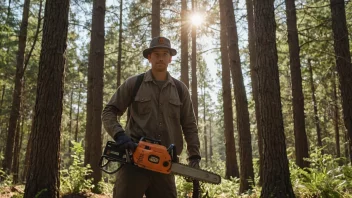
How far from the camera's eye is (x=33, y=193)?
552 cm

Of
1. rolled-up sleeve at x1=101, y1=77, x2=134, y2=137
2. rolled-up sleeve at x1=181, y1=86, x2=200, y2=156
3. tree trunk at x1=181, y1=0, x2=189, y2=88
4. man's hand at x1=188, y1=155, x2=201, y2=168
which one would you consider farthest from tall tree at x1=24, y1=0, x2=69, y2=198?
tree trunk at x1=181, y1=0, x2=189, y2=88

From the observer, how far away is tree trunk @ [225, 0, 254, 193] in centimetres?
1005

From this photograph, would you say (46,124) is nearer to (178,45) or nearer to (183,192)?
(183,192)

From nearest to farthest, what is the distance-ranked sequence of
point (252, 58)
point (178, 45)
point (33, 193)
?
point (33, 193)
point (252, 58)
point (178, 45)

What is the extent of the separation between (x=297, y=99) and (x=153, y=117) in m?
9.67

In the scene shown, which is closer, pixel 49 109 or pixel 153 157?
pixel 153 157

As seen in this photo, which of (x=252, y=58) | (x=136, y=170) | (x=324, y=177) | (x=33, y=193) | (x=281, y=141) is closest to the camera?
(x=136, y=170)

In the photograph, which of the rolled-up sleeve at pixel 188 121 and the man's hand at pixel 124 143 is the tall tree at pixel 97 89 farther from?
the man's hand at pixel 124 143

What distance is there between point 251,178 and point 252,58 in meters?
5.94

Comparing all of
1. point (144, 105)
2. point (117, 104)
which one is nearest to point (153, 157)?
point (144, 105)

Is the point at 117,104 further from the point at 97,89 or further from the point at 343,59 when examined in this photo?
the point at 343,59

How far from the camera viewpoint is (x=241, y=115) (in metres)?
10.3

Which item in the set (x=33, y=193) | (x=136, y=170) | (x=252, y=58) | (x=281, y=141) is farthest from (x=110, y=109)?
(x=252, y=58)

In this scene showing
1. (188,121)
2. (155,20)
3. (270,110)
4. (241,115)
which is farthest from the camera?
(155,20)
